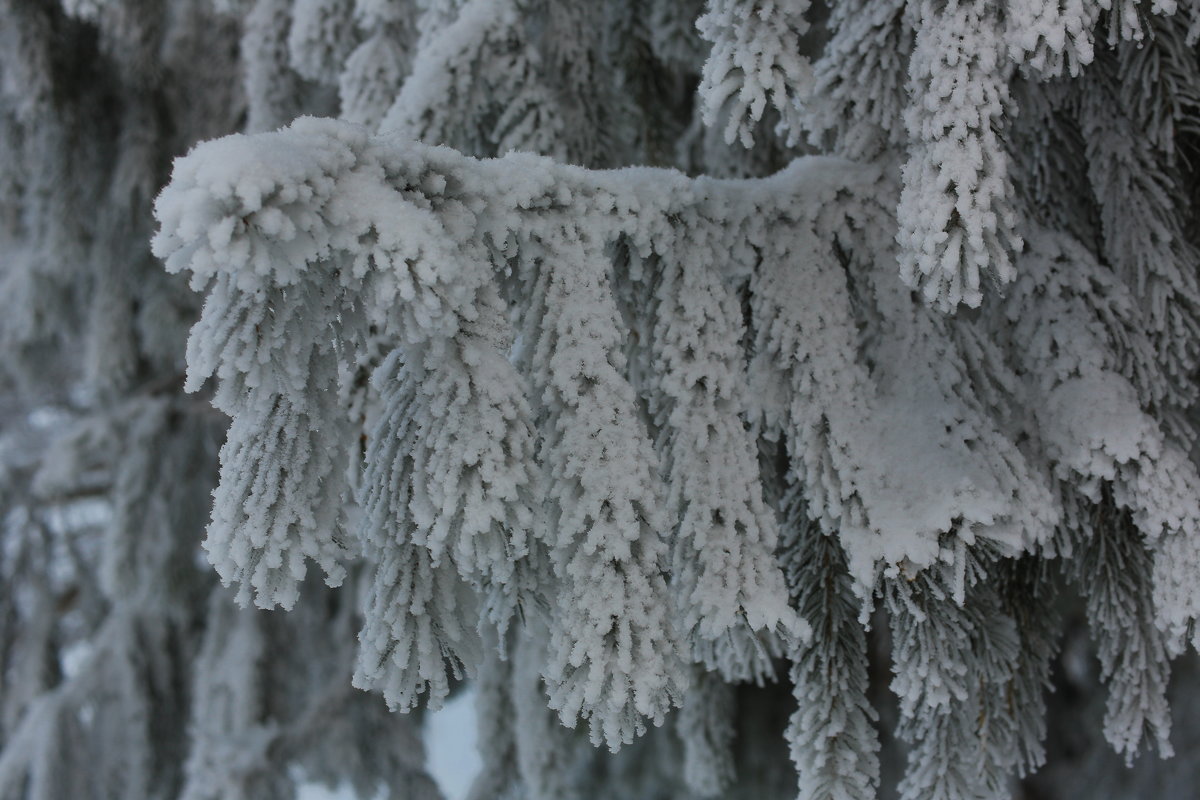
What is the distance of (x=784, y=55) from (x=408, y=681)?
2.09 ft

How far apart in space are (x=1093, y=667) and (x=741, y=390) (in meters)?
2.58

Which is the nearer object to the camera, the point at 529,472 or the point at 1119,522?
the point at 529,472

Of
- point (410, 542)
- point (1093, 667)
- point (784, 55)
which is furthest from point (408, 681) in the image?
point (1093, 667)

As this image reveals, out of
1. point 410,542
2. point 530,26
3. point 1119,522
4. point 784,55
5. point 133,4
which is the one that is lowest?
point 410,542

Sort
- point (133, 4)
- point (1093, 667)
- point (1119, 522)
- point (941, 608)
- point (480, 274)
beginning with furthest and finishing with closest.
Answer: point (1093, 667), point (133, 4), point (1119, 522), point (941, 608), point (480, 274)

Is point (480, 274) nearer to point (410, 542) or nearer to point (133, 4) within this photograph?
point (410, 542)

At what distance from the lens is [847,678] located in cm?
106

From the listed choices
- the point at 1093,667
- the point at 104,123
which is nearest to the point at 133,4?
Answer: the point at 104,123

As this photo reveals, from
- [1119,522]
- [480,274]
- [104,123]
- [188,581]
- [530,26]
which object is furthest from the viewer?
[188,581]

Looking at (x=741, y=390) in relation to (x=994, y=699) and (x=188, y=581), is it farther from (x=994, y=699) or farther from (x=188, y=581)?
(x=188, y=581)

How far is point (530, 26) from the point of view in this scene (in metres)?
1.41

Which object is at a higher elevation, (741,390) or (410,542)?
(741,390)

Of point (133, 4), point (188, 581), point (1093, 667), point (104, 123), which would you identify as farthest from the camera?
point (1093, 667)

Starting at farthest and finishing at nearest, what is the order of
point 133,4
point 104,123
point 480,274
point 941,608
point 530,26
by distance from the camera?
point 104,123, point 133,4, point 530,26, point 941,608, point 480,274
